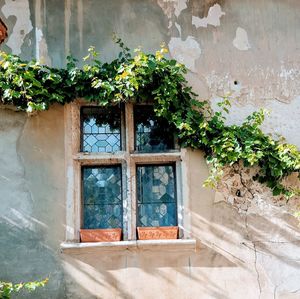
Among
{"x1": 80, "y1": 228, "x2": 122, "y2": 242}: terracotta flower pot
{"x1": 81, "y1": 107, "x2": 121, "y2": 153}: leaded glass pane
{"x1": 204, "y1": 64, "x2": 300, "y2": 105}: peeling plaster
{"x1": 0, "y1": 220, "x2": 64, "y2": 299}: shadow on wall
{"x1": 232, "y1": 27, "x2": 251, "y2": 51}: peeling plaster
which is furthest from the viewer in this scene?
{"x1": 232, "y1": 27, "x2": 251, "y2": 51}: peeling plaster

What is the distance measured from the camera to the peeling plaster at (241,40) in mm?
5359

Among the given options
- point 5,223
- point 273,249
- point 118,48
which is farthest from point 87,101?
point 273,249

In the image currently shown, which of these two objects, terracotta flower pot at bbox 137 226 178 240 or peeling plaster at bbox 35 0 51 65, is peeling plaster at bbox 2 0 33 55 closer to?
peeling plaster at bbox 35 0 51 65

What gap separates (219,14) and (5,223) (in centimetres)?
264

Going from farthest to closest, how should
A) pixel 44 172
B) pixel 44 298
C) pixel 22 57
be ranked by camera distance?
pixel 22 57 < pixel 44 172 < pixel 44 298

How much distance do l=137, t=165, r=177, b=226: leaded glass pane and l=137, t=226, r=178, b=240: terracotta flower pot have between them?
14 centimetres

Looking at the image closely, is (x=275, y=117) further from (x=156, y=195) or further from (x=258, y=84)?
(x=156, y=195)

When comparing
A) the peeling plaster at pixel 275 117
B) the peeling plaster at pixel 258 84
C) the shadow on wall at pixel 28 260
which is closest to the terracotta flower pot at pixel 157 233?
the shadow on wall at pixel 28 260

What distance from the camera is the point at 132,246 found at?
466 cm

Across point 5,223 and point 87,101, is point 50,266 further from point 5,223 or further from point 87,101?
point 87,101

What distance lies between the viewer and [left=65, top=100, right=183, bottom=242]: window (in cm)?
488

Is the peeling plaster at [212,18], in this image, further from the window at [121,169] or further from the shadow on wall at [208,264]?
the shadow on wall at [208,264]

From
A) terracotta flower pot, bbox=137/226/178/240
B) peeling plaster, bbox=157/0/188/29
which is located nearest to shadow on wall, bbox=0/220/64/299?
terracotta flower pot, bbox=137/226/178/240

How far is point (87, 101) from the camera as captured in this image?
16.7 feet
